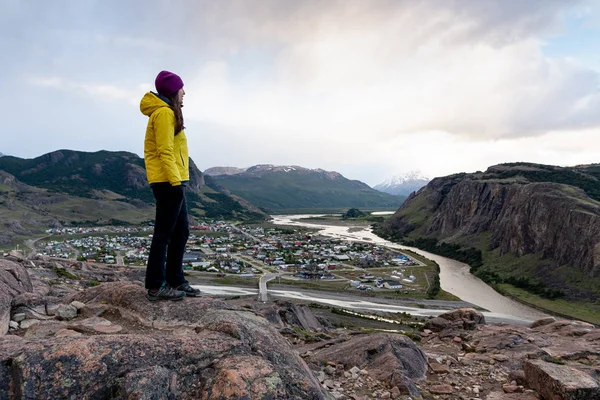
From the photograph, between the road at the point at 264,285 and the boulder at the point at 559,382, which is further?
the road at the point at 264,285

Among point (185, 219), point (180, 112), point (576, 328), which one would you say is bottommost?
point (576, 328)

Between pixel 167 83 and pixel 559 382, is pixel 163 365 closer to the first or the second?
pixel 167 83

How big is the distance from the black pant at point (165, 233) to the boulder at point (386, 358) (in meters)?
4.99

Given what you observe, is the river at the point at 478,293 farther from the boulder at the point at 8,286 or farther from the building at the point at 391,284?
the boulder at the point at 8,286

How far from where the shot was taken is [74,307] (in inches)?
284

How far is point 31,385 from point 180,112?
465 centimetres

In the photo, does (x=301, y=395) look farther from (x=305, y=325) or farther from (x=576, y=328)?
(x=305, y=325)

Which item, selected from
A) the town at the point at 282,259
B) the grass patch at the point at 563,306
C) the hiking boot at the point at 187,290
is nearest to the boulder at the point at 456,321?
the hiking boot at the point at 187,290

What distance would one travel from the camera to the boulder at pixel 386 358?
845cm

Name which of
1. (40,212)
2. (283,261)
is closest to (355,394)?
(283,261)

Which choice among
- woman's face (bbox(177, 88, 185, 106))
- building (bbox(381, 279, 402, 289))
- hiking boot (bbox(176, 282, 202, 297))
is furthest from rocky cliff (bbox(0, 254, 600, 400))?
building (bbox(381, 279, 402, 289))

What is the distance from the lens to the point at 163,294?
6.59m

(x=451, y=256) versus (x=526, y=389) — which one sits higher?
(x=526, y=389)

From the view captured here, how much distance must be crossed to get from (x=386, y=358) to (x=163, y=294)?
6252 mm
